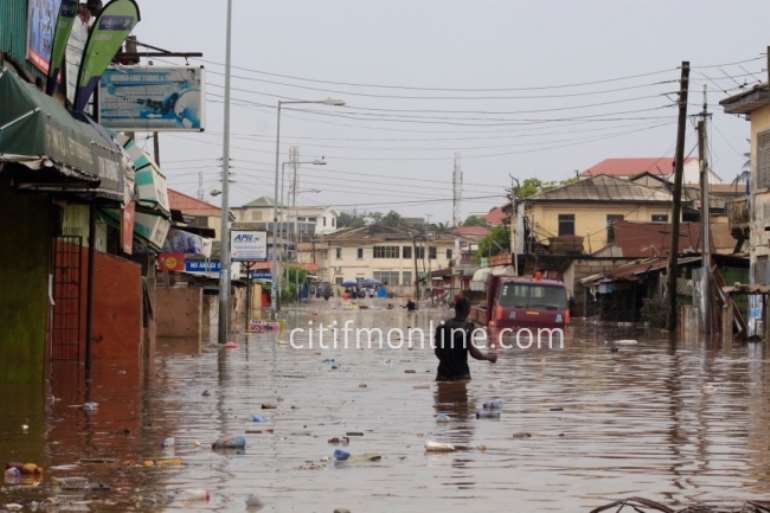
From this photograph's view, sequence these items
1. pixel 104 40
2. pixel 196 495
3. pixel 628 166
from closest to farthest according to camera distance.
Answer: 1. pixel 196 495
2. pixel 104 40
3. pixel 628 166

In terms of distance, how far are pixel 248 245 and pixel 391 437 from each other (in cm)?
3998

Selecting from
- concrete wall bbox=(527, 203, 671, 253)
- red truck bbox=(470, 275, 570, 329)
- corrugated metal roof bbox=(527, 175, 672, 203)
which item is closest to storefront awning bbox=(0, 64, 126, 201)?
red truck bbox=(470, 275, 570, 329)

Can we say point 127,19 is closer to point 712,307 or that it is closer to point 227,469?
point 227,469

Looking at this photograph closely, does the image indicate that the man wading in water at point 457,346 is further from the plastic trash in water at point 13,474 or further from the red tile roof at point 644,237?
the red tile roof at point 644,237

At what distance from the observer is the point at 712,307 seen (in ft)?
155

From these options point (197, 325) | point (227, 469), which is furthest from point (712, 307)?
point (227, 469)

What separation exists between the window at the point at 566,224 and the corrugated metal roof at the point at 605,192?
3.64ft

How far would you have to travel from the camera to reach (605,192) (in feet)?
290

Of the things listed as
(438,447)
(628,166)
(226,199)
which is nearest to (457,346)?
(438,447)

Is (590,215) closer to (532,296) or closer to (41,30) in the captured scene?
(532,296)

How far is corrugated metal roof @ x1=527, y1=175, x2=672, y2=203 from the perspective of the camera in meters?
87.2

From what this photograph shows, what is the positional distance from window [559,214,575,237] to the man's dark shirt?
67807 millimetres

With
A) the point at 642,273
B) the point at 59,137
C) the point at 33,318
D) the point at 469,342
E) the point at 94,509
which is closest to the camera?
the point at 94,509

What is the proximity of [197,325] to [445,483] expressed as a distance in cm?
3037
